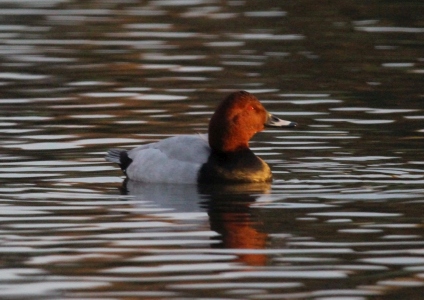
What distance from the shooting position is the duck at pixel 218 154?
11.2m

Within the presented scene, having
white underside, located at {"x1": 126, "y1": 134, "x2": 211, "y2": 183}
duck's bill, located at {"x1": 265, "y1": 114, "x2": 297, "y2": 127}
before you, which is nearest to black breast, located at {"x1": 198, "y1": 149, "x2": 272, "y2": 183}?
white underside, located at {"x1": 126, "y1": 134, "x2": 211, "y2": 183}

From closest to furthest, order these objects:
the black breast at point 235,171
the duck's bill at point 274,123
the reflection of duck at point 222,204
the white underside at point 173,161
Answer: the reflection of duck at point 222,204 → the black breast at point 235,171 → the white underside at point 173,161 → the duck's bill at point 274,123

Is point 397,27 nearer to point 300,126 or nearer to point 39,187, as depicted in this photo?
point 300,126

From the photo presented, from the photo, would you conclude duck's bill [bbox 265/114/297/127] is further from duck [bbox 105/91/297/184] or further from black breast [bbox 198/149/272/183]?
black breast [bbox 198/149/272/183]

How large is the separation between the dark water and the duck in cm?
19

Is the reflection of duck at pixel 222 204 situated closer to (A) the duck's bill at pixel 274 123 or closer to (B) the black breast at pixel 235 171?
(B) the black breast at pixel 235 171

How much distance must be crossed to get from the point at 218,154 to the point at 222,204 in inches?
44.5

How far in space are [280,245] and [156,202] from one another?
2128 millimetres

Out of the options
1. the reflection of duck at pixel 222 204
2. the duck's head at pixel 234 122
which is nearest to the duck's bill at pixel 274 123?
the duck's head at pixel 234 122

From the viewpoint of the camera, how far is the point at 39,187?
1095cm

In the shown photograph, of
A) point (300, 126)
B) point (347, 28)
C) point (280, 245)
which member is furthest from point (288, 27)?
point (280, 245)

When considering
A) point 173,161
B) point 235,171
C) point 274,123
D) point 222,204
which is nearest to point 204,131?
point 274,123

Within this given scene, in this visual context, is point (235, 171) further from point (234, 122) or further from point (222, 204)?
point (222, 204)

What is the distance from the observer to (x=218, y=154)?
11.4 m
